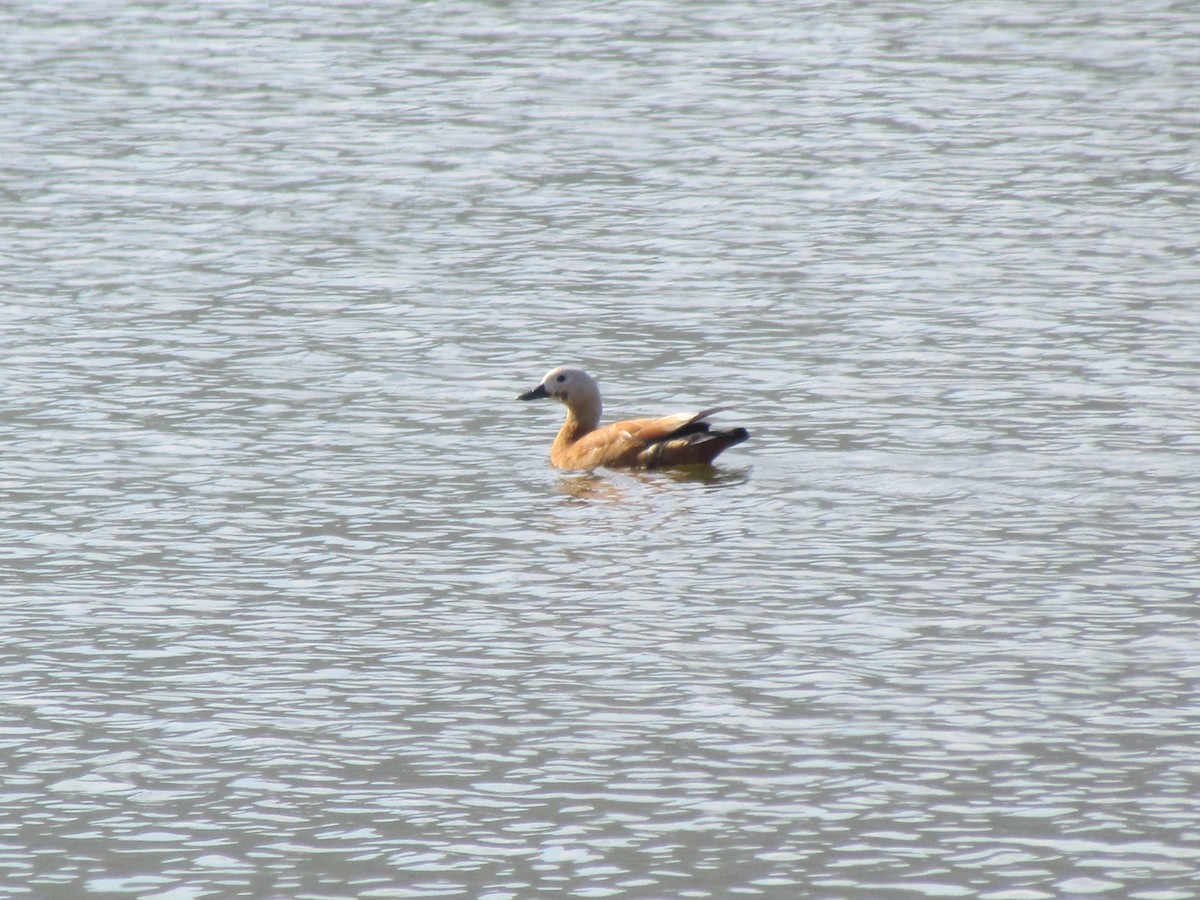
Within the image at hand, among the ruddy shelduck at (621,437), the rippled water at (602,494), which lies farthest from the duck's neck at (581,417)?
the rippled water at (602,494)

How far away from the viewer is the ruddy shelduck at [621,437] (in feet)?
63.2

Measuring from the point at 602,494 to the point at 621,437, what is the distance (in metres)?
0.92

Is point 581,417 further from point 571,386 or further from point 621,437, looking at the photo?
point 621,437

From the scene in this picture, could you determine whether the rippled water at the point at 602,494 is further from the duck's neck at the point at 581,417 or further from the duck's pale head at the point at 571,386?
the duck's pale head at the point at 571,386

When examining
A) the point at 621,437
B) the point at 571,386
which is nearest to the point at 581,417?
the point at 571,386

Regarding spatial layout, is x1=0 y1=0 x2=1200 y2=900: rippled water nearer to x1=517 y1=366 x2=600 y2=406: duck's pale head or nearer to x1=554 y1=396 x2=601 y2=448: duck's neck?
x1=554 y1=396 x2=601 y2=448: duck's neck

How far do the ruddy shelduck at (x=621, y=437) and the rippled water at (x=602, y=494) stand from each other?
26cm

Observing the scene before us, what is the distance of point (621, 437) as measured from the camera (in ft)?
64.6

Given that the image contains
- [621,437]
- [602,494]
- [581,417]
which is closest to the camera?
[602,494]

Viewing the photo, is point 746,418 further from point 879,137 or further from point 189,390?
point 879,137

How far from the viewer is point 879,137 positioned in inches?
1336

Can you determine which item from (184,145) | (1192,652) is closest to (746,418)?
(1192,652)

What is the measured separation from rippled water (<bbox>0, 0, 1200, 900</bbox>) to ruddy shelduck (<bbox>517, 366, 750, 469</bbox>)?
0.26 meters

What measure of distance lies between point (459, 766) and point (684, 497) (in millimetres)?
6641
